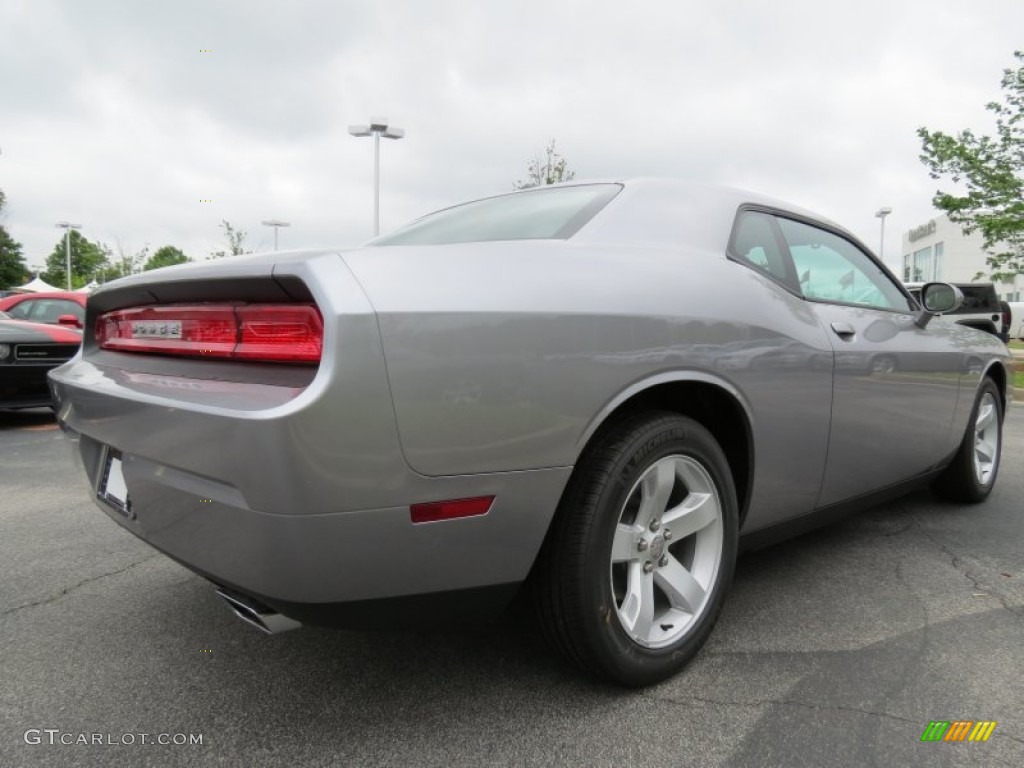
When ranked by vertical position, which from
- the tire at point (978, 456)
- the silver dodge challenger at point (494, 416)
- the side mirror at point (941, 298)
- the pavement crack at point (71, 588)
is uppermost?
the side mirror at point (941, 298)

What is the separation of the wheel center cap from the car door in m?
0.83

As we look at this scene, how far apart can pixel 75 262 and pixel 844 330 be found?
298ft

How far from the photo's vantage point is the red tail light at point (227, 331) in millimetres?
1518

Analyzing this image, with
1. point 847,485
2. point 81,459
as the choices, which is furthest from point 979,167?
point 81,459

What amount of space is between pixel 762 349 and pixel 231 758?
1737 millimetres

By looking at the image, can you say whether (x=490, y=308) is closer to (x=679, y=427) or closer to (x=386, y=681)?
(x=679, y=427)

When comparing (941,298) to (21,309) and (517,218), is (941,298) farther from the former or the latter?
(21,309)

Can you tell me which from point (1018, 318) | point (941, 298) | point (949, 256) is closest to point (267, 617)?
point (941, 298)

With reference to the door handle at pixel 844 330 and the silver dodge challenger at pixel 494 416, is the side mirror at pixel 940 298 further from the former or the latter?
the silver dodge challenger at pixel 494 416

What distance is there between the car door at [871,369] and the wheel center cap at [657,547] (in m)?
0.83

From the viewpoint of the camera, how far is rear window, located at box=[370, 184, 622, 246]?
209 centimetres

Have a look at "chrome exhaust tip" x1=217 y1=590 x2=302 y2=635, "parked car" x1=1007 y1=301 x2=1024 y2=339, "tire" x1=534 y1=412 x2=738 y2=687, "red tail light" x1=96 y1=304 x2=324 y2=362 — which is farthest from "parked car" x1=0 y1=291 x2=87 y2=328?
"parked car" x1=1007 y1=301 x2=1024 y2=339

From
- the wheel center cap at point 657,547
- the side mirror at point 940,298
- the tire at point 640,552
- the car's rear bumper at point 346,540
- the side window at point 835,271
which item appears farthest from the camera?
the side mirror at point 940,298

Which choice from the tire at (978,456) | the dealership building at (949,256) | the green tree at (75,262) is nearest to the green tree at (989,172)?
the tire at (978,456)
